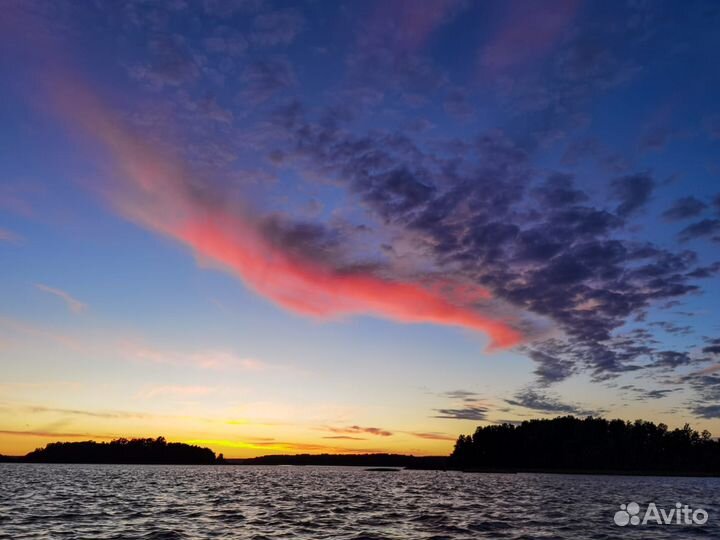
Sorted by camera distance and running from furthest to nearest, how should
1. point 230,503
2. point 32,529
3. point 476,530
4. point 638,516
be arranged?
point 230,503
point 638,516
point 476,530
point 32,529

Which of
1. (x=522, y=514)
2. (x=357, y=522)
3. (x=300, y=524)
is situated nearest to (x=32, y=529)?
(x=300, y=524)

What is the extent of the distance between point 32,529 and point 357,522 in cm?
2744

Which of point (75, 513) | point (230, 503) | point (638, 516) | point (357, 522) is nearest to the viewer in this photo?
point (357, 522)

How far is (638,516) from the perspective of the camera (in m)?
60.2

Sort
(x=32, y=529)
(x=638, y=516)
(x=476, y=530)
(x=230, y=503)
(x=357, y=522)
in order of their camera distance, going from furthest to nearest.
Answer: (x=230, y=503)
(x=638, y=516)
(x=357, y=522)
(x=476, y=530)
(x=32, y=529)

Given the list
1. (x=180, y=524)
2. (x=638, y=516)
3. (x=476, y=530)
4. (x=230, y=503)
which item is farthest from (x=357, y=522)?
(x=638, y=516)

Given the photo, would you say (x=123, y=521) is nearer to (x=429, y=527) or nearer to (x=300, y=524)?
(x=300, y=524)

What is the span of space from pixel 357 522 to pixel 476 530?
37.6 ft

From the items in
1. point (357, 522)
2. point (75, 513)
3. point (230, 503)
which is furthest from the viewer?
point (230, 503)

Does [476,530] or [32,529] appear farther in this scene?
[476,530]

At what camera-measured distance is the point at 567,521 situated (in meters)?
54.6

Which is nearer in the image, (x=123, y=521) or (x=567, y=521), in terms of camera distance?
(x=123, y=521)

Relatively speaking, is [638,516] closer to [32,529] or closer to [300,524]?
[300,524]

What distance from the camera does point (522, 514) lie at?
61.2 metres
